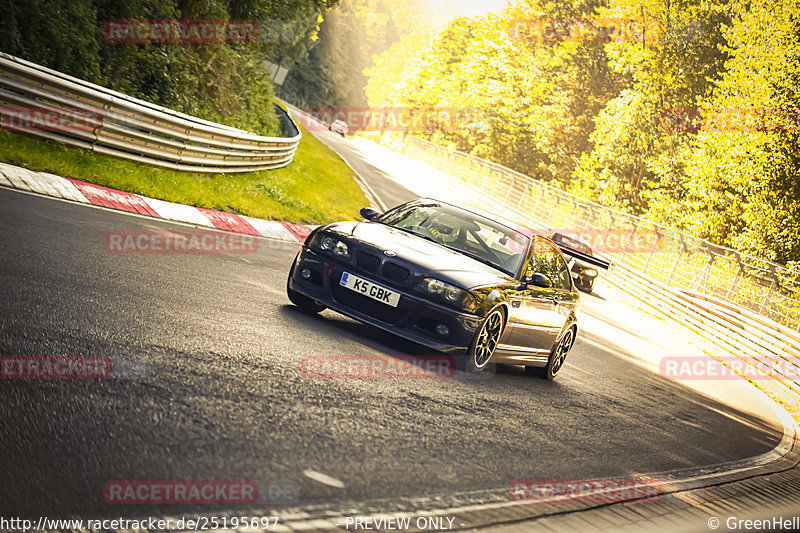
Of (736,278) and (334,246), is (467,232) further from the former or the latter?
(736,278)

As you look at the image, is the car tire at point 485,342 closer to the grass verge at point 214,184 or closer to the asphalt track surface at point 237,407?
the asphalt track surface at point 237,407

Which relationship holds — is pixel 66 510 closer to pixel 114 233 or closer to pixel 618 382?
pixel 114 233

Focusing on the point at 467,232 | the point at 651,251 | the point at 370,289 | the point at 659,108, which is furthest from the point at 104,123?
the point at 659,108

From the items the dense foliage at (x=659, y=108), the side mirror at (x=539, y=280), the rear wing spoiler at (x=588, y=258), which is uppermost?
the dense foliage at (x=659, y=108)

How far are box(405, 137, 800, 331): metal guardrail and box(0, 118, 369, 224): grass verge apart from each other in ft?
33.9

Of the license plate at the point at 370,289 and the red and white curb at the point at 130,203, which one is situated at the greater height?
the license plate at the point at 370,289

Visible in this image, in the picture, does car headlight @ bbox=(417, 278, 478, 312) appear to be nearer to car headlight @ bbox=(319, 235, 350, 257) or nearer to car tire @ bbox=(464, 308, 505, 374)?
car tire @ bbox=(464, 308, 505, 374)

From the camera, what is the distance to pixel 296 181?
24359 mm

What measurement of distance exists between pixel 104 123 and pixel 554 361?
8301mm

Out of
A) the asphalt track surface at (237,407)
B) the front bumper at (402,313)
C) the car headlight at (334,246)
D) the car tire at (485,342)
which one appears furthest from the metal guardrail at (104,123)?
the car tire at (485,342)

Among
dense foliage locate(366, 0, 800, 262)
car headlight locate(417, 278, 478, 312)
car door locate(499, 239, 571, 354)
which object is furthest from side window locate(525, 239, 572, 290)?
dense foliage locate(366, 0, 800, 262)

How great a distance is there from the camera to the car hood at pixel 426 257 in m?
7.42

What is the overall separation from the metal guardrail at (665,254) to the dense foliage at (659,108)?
480 cm

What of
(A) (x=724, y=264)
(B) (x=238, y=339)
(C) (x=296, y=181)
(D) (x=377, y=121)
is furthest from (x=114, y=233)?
(D) (x=377, y=121)
